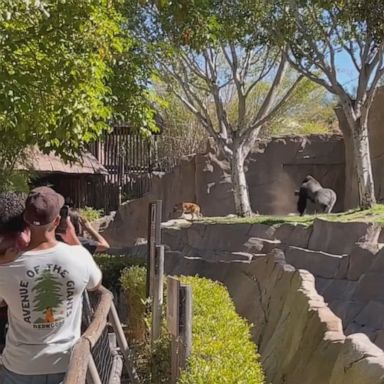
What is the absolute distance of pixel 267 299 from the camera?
275 inches

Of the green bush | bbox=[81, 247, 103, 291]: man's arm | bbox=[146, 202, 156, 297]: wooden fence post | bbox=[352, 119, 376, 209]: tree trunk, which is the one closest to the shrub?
bbox=[146, 202, 156, 297]: wooden fence post

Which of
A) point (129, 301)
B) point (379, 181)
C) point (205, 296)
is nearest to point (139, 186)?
point (379, 181)

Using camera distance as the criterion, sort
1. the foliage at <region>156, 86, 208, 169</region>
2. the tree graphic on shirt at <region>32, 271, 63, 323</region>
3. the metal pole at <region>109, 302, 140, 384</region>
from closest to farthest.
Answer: the tree graphic on shirt at <region>32, 271, 63, 323</region>, the metal pole at <region>109, 302, 140, 384</region>, the foliage at <region>156, 86, 208, 169</region>

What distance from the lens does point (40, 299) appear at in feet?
10.6

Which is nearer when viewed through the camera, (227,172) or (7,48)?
(7,48)

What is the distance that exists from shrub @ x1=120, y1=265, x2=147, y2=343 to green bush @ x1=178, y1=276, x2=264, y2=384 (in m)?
1.48

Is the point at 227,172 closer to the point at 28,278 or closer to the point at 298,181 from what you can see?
the point at 298,181

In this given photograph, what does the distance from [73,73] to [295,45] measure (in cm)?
938

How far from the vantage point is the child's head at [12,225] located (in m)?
3.59

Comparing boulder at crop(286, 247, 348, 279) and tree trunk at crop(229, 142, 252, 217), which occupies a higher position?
tree trunk at crop(229, 142, 252, 217)

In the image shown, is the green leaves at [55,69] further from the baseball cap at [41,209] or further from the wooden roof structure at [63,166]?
the wooden roof structure at [63,166]

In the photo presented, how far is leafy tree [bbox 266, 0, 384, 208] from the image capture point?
44.7 ft

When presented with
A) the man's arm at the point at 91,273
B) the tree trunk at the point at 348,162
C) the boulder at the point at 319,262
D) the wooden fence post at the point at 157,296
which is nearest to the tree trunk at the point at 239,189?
the tree trunk at the point at 348,162

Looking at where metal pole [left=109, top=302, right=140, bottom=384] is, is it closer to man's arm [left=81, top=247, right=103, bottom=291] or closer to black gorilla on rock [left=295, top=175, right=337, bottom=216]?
man's arm [left=81, top=247, right=103, bottom=291]
